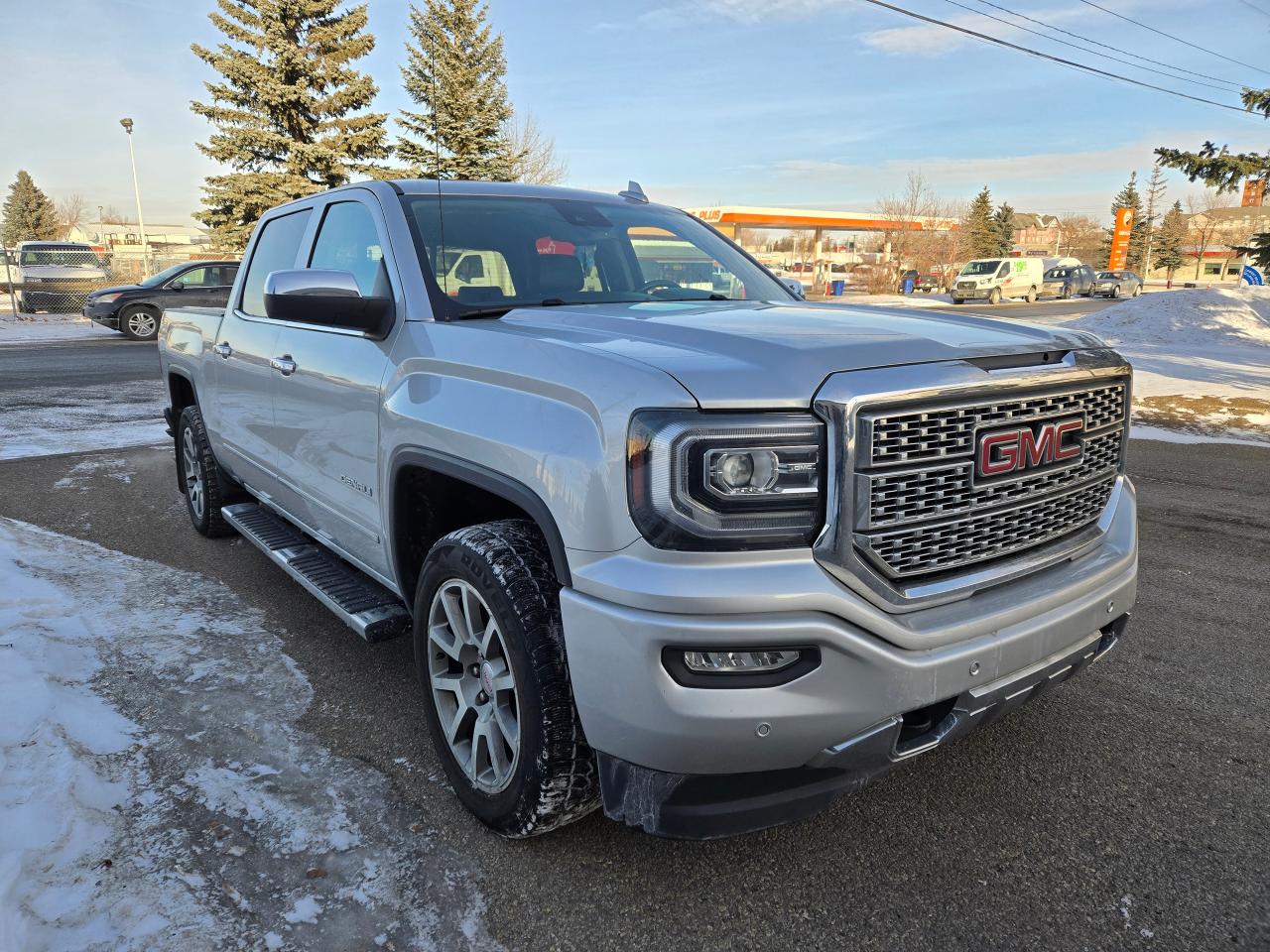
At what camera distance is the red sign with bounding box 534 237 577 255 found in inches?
133

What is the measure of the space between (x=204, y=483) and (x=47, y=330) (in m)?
20.0

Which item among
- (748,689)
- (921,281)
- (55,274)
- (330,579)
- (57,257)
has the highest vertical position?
(57,257)

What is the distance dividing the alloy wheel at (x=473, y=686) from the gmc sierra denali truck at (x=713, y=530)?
1 centimetres

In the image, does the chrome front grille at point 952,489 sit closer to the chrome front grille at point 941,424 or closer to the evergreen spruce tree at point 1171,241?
the chrome front grille at point 941,424

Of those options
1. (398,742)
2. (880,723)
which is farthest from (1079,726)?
(398,742)

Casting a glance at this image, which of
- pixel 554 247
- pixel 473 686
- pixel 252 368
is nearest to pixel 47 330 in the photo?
pixel 252 368

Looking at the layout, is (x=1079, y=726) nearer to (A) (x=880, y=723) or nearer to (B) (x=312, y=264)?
(A) (x=880, y=723)

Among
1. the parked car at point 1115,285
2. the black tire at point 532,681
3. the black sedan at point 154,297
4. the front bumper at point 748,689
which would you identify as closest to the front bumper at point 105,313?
the black sedan at point 154,297

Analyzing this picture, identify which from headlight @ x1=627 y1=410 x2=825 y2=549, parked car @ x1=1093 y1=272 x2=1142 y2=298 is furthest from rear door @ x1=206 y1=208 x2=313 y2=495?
parked car @ x1=1093 y1=272 x2=1142 y2=298

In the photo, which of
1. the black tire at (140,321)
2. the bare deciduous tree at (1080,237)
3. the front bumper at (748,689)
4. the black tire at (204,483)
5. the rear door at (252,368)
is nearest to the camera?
the front bumper at (748,689)

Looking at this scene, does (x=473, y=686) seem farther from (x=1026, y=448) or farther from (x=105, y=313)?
(x=105, y=313)

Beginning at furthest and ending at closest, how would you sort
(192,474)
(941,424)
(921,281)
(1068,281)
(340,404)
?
(921,281), (1068,281), (192,474), (340,404), (941,424)

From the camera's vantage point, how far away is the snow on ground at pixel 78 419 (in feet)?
26.6

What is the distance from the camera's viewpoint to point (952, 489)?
2.10 meters
